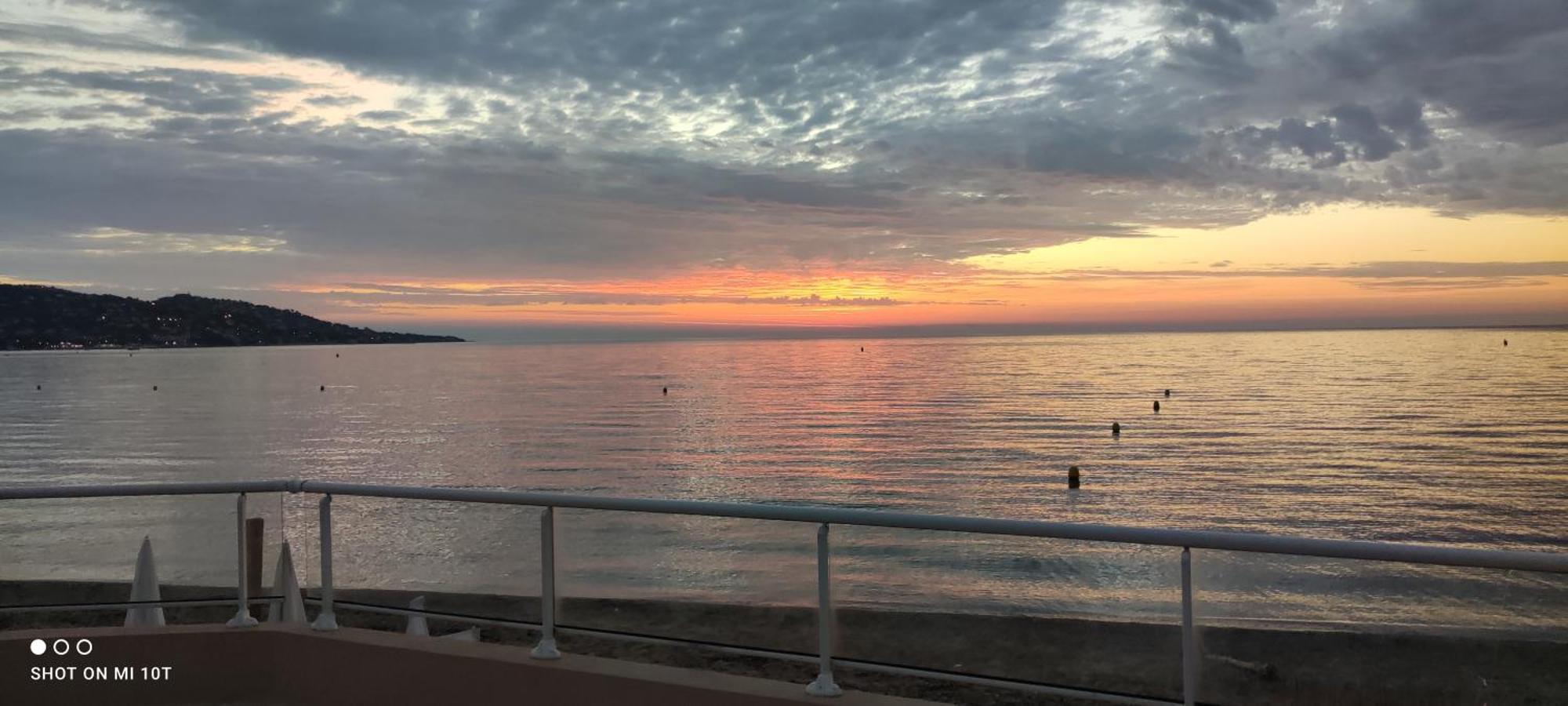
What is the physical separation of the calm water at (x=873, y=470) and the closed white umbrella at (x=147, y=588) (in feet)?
0.23

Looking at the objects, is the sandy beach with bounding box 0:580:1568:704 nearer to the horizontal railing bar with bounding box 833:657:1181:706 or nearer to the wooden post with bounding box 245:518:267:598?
the horizontal railing bar with bounding box 833:657:1181:706

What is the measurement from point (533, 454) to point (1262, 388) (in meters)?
56.1

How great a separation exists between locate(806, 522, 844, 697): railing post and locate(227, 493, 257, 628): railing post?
3.18 m

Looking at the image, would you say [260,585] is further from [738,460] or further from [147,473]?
[147,473]

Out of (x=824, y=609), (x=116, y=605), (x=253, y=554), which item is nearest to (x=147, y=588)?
(x=116, y=605)

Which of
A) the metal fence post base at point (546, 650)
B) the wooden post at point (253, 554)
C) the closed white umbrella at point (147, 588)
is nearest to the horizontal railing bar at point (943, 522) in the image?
the wooden post at point (253, 554)

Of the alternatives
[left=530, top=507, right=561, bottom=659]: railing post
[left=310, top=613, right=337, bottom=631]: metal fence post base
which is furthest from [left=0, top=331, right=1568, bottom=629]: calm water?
[left=310, top=613, right=337, bottom=631]: metal fence post base

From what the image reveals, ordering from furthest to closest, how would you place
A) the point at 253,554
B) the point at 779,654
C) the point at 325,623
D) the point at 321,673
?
the point at 253,554
the point at 325,623
the point at 321,673
the point at 779,654

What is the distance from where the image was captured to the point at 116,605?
575 centimetres

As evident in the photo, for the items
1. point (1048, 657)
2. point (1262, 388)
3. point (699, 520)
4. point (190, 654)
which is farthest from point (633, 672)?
point (1262, 388)

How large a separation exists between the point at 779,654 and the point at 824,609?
0.31 metres

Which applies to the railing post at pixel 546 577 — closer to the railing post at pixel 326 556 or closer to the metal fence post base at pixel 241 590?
the railing post at pixel 326 556

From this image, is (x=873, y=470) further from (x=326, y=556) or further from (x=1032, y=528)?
(x=1032, y=528)

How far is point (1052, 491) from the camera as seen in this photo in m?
30.6
